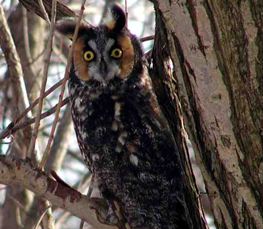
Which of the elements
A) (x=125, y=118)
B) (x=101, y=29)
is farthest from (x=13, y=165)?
(x=101, y=29)

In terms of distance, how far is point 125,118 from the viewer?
2689mm

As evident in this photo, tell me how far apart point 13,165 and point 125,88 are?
2.99ft

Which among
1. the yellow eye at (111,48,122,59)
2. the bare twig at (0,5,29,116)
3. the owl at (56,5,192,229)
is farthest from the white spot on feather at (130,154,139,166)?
the bare twig at (0,5,29,116)

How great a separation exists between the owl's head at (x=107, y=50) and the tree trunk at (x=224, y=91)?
0.91m

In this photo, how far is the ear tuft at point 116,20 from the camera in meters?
2.92

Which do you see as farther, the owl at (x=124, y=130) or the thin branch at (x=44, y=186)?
the owl at (x=124, y=130)

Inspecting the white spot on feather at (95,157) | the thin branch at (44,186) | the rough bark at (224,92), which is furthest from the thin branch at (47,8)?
the rough bark at (224,92)

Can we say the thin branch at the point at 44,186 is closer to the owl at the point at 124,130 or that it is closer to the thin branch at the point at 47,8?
the owl at the point at 124,130

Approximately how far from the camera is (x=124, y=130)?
2666 millimetres

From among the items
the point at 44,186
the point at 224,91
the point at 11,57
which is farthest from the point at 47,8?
the point at 224,91

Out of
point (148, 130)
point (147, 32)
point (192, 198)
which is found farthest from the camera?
point (147, 32)

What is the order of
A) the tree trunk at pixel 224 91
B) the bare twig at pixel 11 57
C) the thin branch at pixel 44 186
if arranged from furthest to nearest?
the bare twig at pixel 11 57, the thin branch at pixel 44 186, the tree trunk at pixel 224 91

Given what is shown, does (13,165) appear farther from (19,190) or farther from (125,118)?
(19,190)

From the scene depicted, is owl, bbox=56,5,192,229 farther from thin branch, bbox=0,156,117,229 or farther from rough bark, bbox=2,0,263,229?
rough bark, bbox=2,0,263,229
